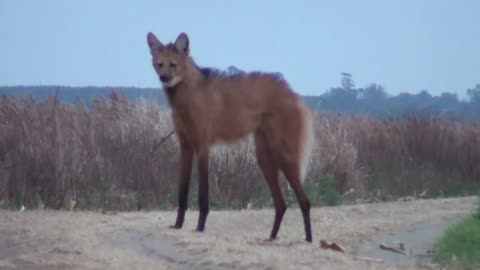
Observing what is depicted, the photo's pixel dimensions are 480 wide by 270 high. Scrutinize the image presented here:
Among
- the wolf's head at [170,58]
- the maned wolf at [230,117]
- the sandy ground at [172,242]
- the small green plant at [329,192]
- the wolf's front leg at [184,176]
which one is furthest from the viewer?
the small green plant at [329,192]

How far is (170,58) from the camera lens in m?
9.58

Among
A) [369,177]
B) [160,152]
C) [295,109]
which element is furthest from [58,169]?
[369,177]

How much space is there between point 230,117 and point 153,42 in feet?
3.78

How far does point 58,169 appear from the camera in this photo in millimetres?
13906

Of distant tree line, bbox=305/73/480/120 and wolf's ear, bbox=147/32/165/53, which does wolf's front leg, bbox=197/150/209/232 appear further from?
distant tree line, bbox=305/73/480/120

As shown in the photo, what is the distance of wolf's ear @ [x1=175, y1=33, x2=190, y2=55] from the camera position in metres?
9.59

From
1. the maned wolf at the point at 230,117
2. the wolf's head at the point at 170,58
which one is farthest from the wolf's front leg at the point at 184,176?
the wolf's head at the point at 170,58

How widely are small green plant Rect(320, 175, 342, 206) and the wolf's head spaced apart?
24.6 ft

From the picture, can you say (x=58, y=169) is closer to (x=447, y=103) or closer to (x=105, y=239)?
(x=105, y=239)

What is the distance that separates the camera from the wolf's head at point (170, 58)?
956 cm

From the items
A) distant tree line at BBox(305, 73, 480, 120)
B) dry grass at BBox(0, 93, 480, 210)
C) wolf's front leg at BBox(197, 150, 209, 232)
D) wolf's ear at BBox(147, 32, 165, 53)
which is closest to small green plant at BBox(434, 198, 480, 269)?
wolf's front leg at BBox(197, 150, 209, 232)

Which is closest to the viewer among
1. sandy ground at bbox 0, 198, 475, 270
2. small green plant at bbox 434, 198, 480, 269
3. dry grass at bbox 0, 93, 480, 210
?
sandy ground at bbox 0, 198, 475, 270

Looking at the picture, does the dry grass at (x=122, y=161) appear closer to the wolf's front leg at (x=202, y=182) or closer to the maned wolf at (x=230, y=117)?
the maned wolf at (x=230, y=117)

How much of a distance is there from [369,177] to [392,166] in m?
1.09
